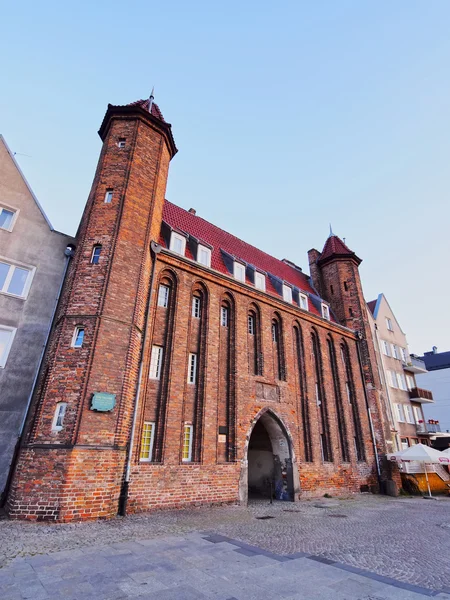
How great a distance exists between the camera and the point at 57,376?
33.1 ft

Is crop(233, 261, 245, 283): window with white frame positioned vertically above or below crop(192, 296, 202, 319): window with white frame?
above

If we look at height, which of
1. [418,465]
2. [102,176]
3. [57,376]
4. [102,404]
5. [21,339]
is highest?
[102,176]

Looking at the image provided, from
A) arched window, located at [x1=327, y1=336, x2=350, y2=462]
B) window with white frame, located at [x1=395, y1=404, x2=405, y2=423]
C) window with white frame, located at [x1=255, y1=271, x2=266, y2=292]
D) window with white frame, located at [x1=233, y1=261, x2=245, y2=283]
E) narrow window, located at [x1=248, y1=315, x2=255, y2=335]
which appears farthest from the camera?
window with white frame, located at [x1=395, y1=404, x2=405, y2=423]

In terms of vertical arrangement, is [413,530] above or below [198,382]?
below

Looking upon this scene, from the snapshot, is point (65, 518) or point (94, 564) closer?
point (94, 564)

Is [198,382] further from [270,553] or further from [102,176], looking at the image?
[102,176]

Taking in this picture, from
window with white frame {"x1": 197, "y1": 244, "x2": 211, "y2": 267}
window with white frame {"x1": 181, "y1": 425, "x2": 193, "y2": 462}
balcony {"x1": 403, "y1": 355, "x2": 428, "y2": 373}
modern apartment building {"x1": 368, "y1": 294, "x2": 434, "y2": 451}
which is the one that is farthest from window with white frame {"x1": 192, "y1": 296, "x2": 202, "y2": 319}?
balcony {"x1": 403, "y1": 355, "x2": 428, "y2": 373}

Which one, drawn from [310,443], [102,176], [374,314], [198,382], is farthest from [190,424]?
[374,314]

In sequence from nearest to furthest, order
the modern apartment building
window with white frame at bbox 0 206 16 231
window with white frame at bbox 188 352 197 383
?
window with white frame at bbox 0 206 16 231
window with white frame at bbox 188 352 197 383
the modern apartment building

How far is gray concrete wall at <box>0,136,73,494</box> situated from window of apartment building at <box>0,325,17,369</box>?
0.40ft

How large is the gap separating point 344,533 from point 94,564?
244 inches

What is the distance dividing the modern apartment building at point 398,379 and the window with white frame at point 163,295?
17.9m

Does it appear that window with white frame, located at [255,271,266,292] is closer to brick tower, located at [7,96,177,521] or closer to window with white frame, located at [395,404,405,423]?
brick tower, located at [7,96,177,521]

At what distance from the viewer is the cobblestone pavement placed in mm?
5559
